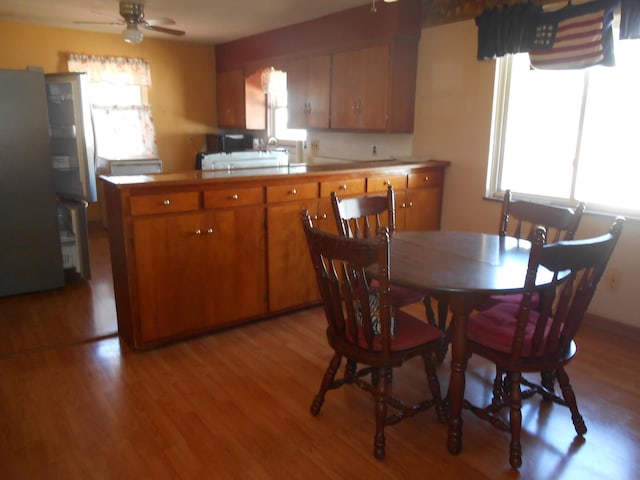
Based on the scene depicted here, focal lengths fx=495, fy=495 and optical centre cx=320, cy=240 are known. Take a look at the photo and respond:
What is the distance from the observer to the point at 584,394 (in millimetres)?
2510

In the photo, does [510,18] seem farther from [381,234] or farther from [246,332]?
[246,332]

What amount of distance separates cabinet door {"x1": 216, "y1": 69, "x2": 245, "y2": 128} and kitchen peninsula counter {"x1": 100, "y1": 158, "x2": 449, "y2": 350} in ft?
10.0

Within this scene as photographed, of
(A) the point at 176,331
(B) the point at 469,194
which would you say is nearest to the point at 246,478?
(A) the point at 176,331

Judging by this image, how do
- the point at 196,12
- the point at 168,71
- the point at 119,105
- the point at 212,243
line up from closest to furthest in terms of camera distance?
the point at 212,243
the point at 196,12
the point at 119,105
the point at 168,71

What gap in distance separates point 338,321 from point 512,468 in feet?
2.94

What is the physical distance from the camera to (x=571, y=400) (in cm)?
212

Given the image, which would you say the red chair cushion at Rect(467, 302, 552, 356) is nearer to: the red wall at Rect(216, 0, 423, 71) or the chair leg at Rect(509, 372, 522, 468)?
the chair leg at Rect(509, 372, 522, 468)

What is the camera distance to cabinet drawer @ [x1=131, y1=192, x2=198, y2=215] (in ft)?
8.86

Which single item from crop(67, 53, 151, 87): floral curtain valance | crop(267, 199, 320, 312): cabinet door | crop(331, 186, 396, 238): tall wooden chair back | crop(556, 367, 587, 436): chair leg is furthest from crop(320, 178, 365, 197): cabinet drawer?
crop(67, 53, 151, 87): floral curtain valance

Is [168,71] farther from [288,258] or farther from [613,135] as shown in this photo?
[613,135]

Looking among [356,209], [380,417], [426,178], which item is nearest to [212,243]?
[356,209]

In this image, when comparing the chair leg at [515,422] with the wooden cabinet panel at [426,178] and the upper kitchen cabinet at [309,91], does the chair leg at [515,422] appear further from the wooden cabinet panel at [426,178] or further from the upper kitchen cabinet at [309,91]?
the upper kitchen cabinet at [309,91]

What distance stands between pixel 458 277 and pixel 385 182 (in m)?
1.84

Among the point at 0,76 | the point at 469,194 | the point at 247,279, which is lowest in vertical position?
the point at 247,279
